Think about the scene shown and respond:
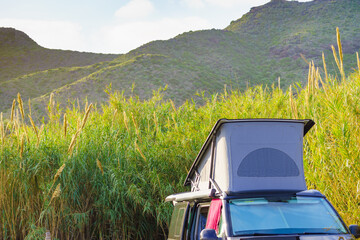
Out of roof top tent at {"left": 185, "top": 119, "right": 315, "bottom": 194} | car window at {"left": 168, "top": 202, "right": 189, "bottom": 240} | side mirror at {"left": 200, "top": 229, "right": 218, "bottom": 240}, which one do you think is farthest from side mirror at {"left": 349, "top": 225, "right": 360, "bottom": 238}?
car window at {"left": 168, "top": 202, "right": 189, "bottom": 240}

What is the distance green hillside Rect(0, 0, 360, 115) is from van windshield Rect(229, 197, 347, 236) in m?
36.2

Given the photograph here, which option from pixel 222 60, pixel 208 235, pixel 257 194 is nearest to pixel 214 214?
pixel 257 194

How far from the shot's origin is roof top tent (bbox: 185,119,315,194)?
5.30 m

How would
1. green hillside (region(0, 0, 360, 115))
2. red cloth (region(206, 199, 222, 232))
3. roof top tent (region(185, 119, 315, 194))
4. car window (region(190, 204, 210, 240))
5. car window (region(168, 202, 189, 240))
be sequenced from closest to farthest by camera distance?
red cloth (region(206, 199, 222, 232)) → roof top tent (region(185, 119, 315, 194)) → car window (region(190, 204, 210, 240)) → car window (region(168, 202, 189, 240)) → green hillside (region(0, 0, 360, 115))

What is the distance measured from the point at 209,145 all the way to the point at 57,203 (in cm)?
440

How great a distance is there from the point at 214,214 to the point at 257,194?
0.55m

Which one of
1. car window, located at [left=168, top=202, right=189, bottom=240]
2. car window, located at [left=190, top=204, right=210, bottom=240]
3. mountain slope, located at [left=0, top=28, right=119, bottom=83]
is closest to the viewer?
car window, located at [left=190, top=204, right=210, bottom=240]

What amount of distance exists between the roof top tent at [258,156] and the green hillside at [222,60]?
35.5 metres

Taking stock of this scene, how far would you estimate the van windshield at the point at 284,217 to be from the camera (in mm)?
4582

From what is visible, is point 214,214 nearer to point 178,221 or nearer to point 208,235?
point 208,235

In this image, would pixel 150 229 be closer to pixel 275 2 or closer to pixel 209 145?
pixel 209 145

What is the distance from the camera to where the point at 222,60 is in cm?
7025

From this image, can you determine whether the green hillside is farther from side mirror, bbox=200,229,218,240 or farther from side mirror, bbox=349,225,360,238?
side mirror, bbox=200,229,218,240

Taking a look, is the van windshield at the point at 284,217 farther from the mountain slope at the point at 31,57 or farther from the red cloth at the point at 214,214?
the mountain slope at the point at 31,57
